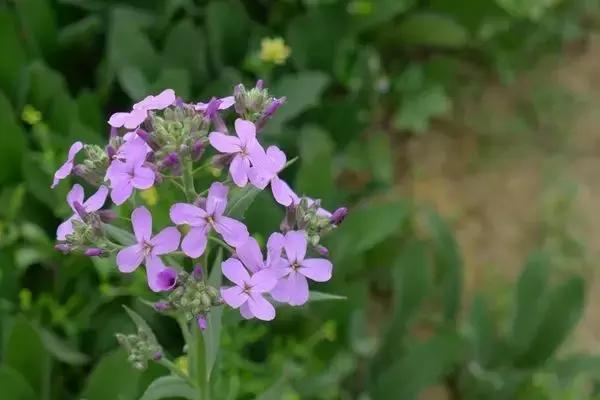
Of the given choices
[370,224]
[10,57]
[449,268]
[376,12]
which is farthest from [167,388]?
[376,12]

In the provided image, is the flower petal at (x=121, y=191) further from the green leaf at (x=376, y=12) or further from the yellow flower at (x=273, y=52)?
the green leaf at (x=376, y=12)

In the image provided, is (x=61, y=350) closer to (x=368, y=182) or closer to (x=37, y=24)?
(x=37, y=24)

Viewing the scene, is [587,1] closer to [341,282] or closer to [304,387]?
[341,282]

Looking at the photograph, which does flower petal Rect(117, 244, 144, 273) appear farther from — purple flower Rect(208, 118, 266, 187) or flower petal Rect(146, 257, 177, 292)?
purple flower Rect(208, 118, 266, 187)

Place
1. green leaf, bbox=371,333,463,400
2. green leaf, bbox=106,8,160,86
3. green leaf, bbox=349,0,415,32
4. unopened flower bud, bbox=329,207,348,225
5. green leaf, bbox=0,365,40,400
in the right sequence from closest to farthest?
unopened flower bud, bbox=329,207,348,225, green leaf, bbox=0,365,40,400, green leaf, bbox=371,333,463,400, green leaf, bbox=106,8,160,86, green leaf, bbox=349,0,415,32

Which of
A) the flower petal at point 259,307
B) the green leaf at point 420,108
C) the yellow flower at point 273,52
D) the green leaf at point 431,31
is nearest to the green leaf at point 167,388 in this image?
the flower petal at point 259,307

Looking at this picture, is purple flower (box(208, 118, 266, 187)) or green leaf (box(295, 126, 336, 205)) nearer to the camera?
purple flower (box(208, 118, 266, 187))

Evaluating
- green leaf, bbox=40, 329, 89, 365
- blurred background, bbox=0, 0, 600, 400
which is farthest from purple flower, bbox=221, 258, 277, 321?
green leaf, bbox=40, 329, 89, 365
